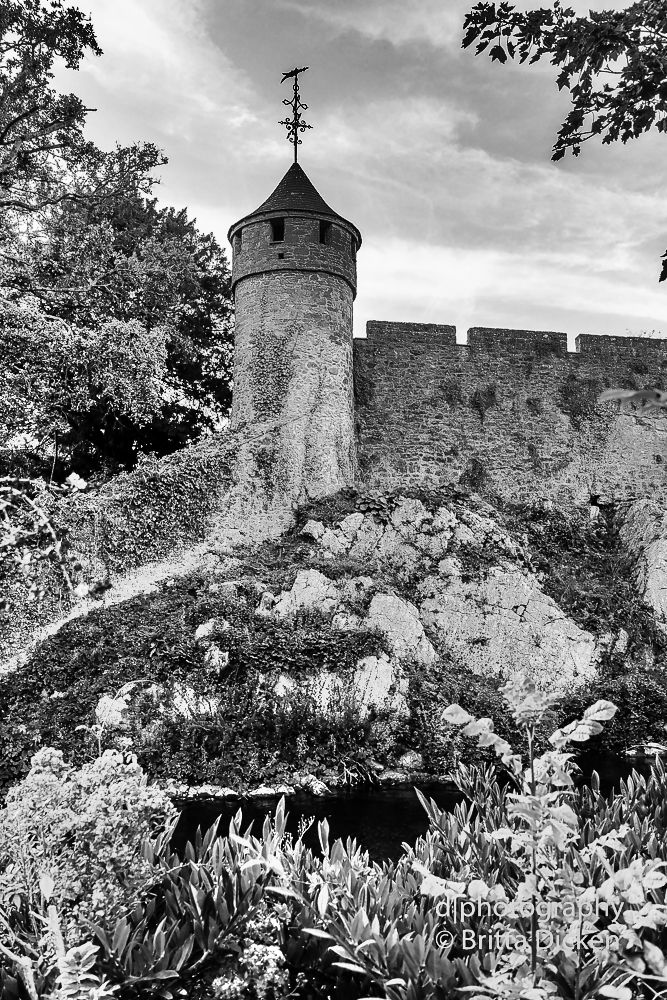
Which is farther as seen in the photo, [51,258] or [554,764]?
[51,258]

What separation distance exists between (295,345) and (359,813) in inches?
354

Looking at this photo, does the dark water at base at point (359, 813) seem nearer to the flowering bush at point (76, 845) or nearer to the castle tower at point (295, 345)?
the flowering bush at point (76, 845)

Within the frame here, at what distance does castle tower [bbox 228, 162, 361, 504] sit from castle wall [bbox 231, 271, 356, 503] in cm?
2

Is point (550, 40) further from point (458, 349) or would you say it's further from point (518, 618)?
point (458, 349)

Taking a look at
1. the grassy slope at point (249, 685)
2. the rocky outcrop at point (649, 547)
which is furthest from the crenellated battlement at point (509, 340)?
the grassy slope at point (249, 685)

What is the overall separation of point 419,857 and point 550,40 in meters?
5.86

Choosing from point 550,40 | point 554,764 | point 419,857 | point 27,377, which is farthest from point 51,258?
point 554,764

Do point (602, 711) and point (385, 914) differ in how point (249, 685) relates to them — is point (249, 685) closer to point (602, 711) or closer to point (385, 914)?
point (385, 914)

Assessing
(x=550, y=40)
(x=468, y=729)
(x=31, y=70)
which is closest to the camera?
(x=468, y=729)

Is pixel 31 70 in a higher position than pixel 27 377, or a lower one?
higher

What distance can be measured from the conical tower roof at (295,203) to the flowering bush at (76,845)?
1405cm

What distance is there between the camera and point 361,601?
1381 centimetres

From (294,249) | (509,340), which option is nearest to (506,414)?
(509,340)

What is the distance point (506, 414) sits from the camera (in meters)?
18.5
